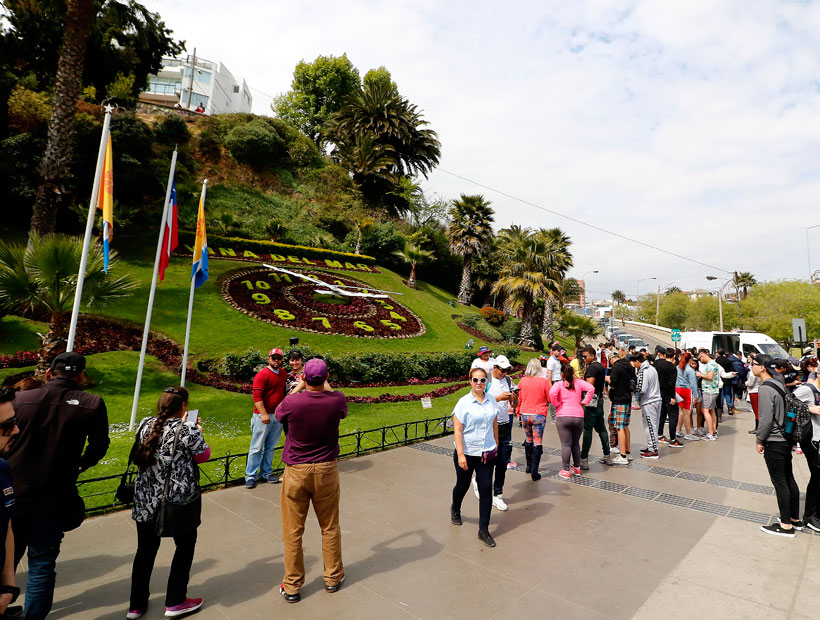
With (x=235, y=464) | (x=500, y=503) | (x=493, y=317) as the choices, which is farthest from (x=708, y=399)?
(x=493, y=317)

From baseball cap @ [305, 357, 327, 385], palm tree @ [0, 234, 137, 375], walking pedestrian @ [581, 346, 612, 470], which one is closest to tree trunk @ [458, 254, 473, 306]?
walking pedestrian @ [581, 346, 612, 470]

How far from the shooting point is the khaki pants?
366 cm

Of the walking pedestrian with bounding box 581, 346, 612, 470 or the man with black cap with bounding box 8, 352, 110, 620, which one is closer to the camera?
the man with black cap with bounding box 8, 352, 110, 620

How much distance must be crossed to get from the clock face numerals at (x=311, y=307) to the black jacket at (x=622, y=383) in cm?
1310

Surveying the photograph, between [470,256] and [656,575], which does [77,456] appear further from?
[470,256]

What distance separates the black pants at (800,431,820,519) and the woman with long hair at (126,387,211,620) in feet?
20.8

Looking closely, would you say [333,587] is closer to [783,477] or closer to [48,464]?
[48,464]

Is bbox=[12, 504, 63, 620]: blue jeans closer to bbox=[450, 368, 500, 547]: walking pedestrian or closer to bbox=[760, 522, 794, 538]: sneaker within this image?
bbox=[450, 368, 500, 547]: walking pedestrian

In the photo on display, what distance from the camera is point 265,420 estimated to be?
20.2 feet

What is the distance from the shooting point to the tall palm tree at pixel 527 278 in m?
27.9

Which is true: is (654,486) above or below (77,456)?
below

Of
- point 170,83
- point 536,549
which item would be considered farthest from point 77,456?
point 170,83

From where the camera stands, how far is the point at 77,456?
330 centimetres

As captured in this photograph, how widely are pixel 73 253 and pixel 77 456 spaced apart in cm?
848
